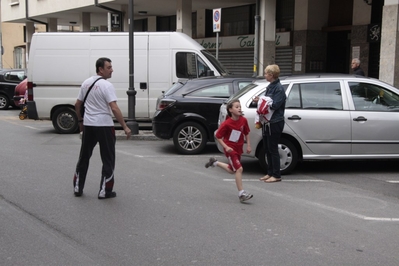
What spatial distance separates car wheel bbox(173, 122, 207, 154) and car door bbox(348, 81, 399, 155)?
3270 mm

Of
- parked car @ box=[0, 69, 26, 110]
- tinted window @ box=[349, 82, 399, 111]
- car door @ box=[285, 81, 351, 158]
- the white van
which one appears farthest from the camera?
parked car @ box=[0, 69, 26, 110]

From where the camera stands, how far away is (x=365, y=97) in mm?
8250

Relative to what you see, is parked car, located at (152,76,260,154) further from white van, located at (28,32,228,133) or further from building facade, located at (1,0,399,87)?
building facade, located at (1,0,399,87)

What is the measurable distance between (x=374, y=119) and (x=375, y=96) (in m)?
0.41

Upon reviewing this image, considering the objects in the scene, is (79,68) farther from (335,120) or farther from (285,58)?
(285,58)

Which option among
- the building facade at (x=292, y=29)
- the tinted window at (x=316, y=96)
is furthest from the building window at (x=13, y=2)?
the tinted window at (x=316, y=96)

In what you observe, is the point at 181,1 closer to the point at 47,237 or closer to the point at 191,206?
the point at 191,206

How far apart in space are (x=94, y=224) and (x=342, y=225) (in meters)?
2.78

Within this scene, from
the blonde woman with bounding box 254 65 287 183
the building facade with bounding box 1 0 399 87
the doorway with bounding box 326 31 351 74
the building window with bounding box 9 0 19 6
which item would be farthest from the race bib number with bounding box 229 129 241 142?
the building window with bounding box 9 0 19 6

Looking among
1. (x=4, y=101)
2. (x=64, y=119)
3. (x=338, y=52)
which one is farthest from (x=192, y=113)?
(x=4, y=101)

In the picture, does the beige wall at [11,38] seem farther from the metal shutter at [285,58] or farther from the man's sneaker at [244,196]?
the man's sneaker at [244,196]

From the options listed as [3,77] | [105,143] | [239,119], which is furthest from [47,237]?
[3,77]

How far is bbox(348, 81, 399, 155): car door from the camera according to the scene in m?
8.10

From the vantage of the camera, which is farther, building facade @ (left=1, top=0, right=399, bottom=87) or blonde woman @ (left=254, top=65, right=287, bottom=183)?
building facade @ (left=1, top=0, right=399, bottom=87)
